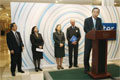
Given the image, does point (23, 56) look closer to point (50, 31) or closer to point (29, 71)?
point (29, 71)

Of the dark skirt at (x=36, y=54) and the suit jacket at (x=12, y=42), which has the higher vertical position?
the suit jacket at (x=12, y=42)

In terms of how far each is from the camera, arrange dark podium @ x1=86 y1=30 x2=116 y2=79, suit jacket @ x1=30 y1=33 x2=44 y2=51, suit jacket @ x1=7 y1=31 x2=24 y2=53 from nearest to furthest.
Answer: dark podium @ x1=86 y1=30 x2=116 y2=79 < suit jacket @ x1=7 y1=31 x2=24 y2=53 < suit jacket @ x1=30 y1=33 x2=44 y2=51

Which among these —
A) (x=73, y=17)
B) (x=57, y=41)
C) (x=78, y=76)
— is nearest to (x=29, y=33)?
(x=57, y=41)

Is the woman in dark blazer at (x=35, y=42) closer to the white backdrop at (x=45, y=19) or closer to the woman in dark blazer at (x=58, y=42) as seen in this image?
the white backdrop at (x=45, y=19)

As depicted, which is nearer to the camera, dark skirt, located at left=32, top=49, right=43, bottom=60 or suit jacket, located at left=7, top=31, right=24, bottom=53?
suit jacket, located at left=7, top=31, right=24, bottom=53

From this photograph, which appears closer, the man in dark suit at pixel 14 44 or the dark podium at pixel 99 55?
the dark podium at pixel 99 55

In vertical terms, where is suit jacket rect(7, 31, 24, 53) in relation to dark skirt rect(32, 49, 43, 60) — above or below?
above

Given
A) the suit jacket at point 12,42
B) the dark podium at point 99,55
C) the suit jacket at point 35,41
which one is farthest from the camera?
the suit jacket at point 35,41

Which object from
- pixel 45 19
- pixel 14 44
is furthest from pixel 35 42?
pixel 45 19

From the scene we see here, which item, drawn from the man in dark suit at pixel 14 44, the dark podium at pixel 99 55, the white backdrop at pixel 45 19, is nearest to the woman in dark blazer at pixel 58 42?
the white backdrop at pixel 45 19

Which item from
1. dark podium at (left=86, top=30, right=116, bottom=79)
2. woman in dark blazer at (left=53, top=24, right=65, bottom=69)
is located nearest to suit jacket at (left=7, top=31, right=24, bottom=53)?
woman in dark blazer at (left=53, top=24, right=65, bottom=69)

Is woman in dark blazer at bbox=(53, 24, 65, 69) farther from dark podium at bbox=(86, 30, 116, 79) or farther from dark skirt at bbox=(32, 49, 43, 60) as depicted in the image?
dark podium at bbox=(86, 30, 116, 79)

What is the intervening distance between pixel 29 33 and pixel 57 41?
3.66 feet

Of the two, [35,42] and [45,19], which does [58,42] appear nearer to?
[35,42]
